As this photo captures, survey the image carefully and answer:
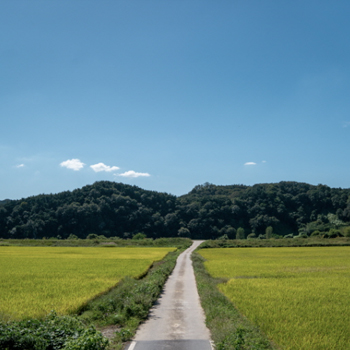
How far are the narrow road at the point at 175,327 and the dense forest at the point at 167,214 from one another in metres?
115

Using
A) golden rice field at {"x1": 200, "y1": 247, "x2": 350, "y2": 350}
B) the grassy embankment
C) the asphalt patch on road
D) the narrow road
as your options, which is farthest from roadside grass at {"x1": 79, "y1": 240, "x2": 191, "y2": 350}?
golden rice field at {"x1": 200, "y1": 247, "x2": 350, "y2": 350}

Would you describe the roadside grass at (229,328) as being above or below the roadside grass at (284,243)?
above

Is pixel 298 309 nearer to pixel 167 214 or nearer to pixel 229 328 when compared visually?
pixel 229 328

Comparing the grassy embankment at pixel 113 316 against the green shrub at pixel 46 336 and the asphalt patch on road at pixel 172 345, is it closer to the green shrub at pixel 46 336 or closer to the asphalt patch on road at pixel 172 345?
the green shrub at pixel 46 336

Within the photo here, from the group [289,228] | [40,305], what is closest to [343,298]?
[40,305]

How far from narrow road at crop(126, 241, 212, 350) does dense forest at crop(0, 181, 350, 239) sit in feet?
378

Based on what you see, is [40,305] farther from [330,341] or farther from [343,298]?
[343,298]

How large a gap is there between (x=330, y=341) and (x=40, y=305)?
1173cm

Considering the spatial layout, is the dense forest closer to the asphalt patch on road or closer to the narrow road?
the narrow road

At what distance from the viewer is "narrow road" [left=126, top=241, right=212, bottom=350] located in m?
9.86

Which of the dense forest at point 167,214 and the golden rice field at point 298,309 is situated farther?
the dense forest at point 167,214

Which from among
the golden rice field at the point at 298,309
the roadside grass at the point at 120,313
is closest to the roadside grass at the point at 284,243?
the golden rice field at the point at 298,309

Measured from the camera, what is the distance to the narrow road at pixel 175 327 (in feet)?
32.3

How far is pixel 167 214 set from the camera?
145250 mm
